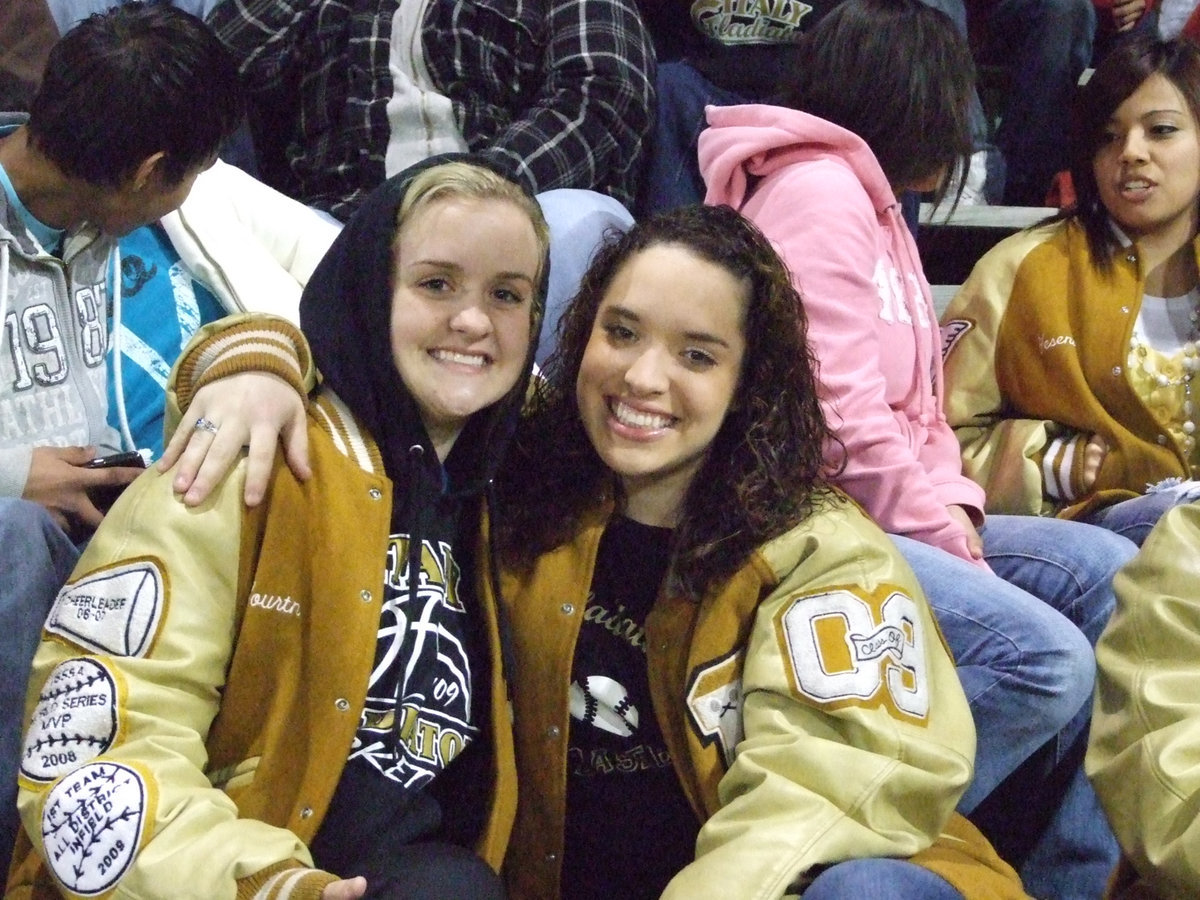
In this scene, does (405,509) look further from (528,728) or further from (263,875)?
(263,875)

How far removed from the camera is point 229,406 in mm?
1214

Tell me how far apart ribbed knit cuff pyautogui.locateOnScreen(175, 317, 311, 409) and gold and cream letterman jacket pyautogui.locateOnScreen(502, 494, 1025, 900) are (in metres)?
0.32

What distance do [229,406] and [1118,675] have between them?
2.92ft

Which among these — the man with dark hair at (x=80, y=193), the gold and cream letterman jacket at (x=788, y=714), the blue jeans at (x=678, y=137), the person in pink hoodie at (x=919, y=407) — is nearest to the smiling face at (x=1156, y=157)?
the person in pink hoodie at (x=919, y=407)

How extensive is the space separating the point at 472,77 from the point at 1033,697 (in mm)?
1336

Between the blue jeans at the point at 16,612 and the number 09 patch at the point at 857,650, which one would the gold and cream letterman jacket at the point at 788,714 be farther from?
the blue jeans at the point at 16,612

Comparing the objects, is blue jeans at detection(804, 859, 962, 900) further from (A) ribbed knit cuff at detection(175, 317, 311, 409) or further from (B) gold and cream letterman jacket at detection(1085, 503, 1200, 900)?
(A) ribbed knit cuff at detection(175, 317, 311, 409)

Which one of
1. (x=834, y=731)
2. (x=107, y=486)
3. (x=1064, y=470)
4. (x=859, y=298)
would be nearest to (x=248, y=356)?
(x=107, y=486)

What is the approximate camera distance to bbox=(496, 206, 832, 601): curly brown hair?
133 cm

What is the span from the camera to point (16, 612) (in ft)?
4.13

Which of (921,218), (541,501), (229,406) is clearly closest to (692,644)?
(541,501)

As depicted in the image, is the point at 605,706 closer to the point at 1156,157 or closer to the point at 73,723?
the point at 73,723

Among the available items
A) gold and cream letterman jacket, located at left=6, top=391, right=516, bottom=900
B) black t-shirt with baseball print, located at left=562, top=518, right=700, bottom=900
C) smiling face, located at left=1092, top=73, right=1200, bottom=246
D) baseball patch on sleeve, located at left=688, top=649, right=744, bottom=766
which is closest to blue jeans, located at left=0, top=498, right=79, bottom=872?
gold and cream letterman jacket, located at left=6, top=391, right=516, bottom=900

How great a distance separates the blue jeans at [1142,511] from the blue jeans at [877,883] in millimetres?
892
